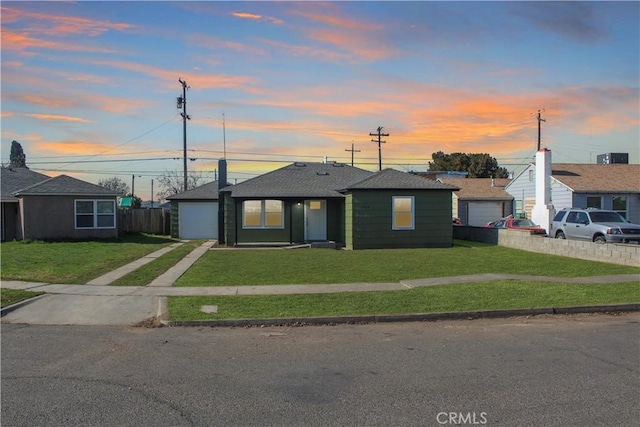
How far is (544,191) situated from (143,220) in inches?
1000

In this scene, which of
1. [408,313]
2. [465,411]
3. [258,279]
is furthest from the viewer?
[258,279]

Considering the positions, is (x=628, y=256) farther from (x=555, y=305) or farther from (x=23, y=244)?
(x=23, y=244)

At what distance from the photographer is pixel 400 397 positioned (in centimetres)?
509

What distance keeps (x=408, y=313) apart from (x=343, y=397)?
14.2ft

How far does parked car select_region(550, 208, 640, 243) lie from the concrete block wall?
2007 mm

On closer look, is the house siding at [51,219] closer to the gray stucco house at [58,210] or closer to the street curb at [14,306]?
the gray stucco house at [58,210]

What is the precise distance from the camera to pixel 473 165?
75.2 metres

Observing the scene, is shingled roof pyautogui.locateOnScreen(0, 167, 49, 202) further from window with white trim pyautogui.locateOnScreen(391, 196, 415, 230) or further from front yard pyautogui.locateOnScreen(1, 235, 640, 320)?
window with white trim pyautogui.locateOnScreen(391, 196, 415, 230)

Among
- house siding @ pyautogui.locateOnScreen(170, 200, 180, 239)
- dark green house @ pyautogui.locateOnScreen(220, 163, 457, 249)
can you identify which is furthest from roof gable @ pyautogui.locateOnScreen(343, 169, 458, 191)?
house siding @ pyautogui.locateOnScreen(170, 200, 180, 239)

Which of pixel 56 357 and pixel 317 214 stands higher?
pixel 317 214

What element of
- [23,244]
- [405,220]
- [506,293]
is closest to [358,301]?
[506,293]

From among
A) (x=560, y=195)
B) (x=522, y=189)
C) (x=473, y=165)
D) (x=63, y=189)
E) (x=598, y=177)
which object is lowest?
(x=560, y=195)

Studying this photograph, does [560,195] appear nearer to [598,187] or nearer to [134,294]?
[598,187]

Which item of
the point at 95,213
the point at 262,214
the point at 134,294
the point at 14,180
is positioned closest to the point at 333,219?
the point at 262,214
